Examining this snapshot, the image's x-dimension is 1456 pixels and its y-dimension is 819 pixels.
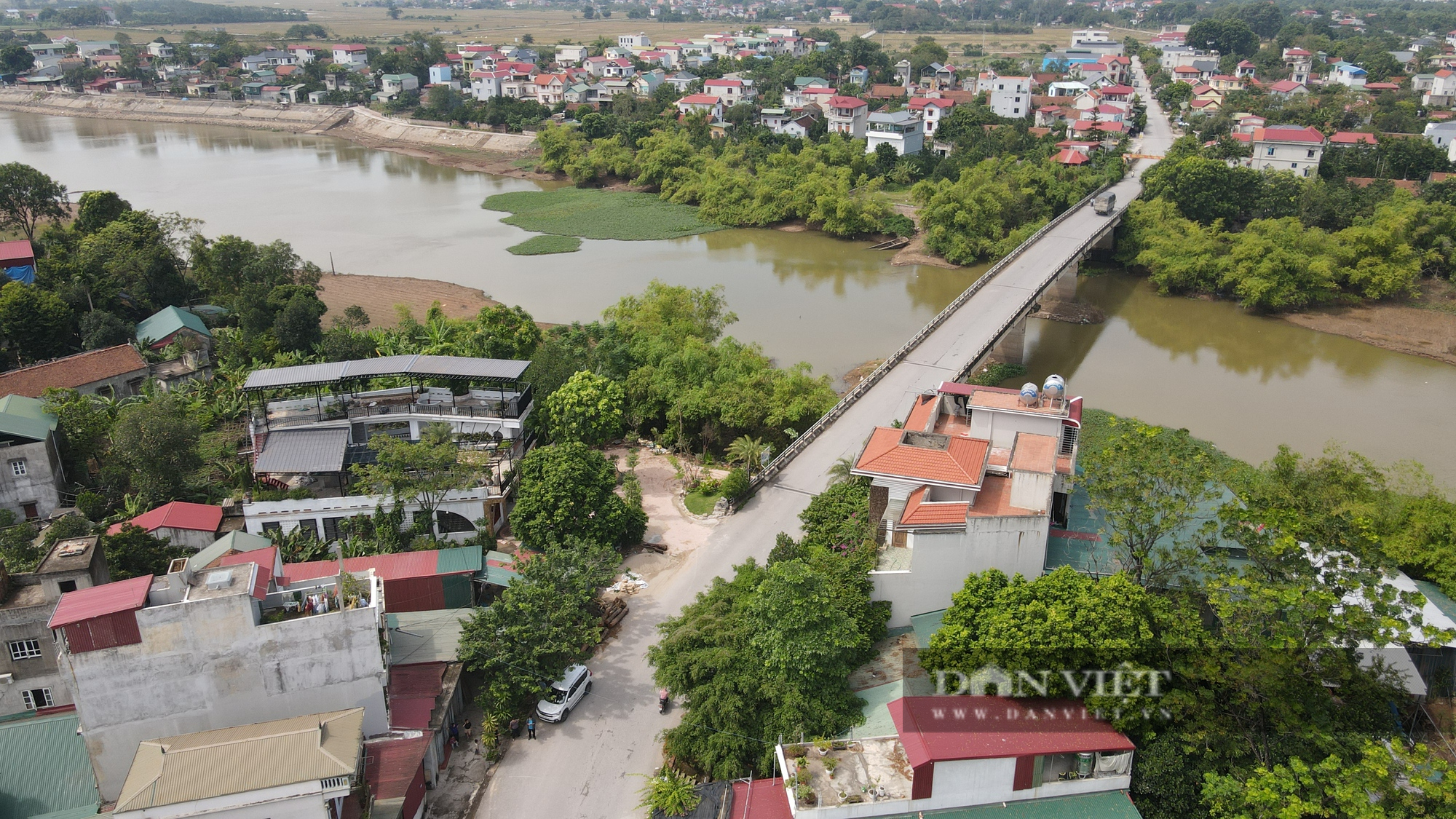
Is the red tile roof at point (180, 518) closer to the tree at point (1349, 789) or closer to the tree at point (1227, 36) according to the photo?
the tree at point (1349, 789)

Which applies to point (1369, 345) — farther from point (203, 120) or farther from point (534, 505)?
point (203, 120)

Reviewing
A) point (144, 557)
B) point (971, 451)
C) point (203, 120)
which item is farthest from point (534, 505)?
point (203, 120)

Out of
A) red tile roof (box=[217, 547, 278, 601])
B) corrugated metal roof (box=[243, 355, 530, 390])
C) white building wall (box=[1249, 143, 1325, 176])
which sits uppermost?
white building wall (box=[1249, 143, 1325, 176])

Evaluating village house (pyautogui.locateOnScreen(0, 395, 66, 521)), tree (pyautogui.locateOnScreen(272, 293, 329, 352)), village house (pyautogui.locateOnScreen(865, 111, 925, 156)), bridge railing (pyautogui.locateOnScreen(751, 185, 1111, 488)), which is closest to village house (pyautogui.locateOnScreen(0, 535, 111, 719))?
village house (pyautogui.locateOnScreen(0, 395, 66, 521))

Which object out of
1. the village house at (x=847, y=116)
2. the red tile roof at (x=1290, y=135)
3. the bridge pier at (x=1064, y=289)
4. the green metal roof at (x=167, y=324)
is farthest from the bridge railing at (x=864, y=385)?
the village house at (x=847, y=116)

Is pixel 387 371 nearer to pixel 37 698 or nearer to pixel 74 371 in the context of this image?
pixel 37 698

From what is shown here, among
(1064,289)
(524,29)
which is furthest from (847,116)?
(524,29)

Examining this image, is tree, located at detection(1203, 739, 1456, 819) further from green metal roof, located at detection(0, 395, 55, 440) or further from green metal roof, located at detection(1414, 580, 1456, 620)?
green metal roof, located at detection(0, 395, 55, 440)

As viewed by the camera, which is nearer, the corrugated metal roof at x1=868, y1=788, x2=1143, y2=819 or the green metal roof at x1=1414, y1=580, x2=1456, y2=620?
the corrugated metal roof at x1=868, y1=788, x2=1143, y2=819
